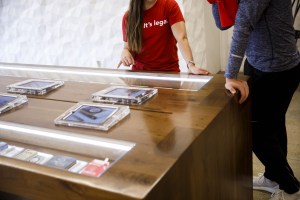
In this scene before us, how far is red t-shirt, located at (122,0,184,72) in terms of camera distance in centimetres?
202

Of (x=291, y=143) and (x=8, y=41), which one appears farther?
(x=8, y=41)

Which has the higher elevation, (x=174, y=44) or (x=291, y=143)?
(x=174, y=44)

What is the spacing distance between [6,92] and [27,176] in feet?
2.68

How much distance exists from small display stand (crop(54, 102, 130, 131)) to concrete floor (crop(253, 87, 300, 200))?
1.16 m

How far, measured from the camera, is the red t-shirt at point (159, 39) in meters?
2.02

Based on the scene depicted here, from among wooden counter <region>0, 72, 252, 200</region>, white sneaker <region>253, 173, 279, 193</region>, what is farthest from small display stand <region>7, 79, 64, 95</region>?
white sneaker <region>253, 173, 279, 193</region>

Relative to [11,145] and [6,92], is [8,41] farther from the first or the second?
[11,145]

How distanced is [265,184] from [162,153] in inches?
51.0

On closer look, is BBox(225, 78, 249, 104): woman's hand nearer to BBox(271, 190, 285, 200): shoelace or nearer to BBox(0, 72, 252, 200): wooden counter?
BBox(0, 72, 252, 200): wooden counter

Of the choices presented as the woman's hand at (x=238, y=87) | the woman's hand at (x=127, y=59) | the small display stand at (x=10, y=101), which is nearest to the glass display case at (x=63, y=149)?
the small display stand at (x=10, y=101)

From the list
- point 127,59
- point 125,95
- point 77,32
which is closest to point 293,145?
point 127,59

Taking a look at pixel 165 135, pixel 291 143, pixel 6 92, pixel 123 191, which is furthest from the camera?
pixel 291 143

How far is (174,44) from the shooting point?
2129 millimetres

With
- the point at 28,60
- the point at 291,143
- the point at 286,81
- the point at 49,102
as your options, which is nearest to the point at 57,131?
the point at 49,102
